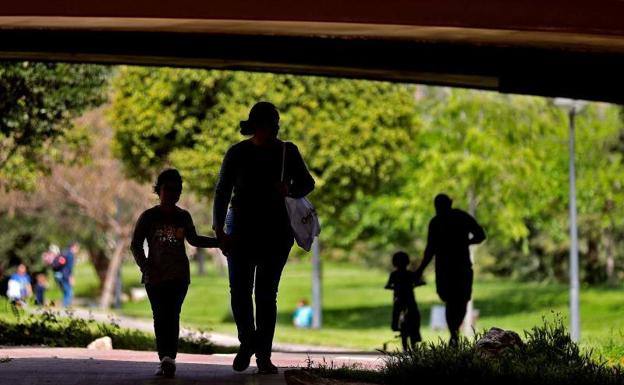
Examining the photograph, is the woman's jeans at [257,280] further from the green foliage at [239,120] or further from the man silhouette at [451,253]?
the green foliage at [239,120]

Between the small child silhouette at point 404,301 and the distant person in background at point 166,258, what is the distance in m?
5.97

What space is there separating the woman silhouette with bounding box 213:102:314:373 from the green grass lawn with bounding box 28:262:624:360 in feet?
27.8

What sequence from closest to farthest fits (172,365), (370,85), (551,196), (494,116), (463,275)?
(172,365) < (463,275) < (370,85) < (494,116) < (551,196)

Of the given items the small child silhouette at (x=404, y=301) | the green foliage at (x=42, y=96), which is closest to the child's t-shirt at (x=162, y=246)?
the small child silhouette at (x=404, y=301)

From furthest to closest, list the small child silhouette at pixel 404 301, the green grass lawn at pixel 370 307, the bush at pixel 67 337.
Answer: the green grass lawn at pixel 370 307, the bush at pixel 67 337, the small child silhouette at pixel 404 301

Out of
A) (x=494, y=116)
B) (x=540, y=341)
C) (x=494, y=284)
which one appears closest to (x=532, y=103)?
(x=494, y=116)

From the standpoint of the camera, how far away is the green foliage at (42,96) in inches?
883

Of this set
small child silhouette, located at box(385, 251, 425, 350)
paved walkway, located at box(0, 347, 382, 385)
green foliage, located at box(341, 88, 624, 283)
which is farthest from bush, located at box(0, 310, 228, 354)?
green foliage, located at box(341, 88, 624, 283)

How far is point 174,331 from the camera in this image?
10.9 metres

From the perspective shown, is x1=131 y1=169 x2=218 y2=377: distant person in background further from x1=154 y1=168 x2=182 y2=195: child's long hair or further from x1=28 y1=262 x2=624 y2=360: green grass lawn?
x1=28 y1=262 x2=624 y2=360: green grass lawn

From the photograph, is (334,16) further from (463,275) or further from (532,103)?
(532,103)

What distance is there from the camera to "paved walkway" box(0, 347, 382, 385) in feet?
34.4

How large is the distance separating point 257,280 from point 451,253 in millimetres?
4710

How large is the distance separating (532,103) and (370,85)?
6777 mm
